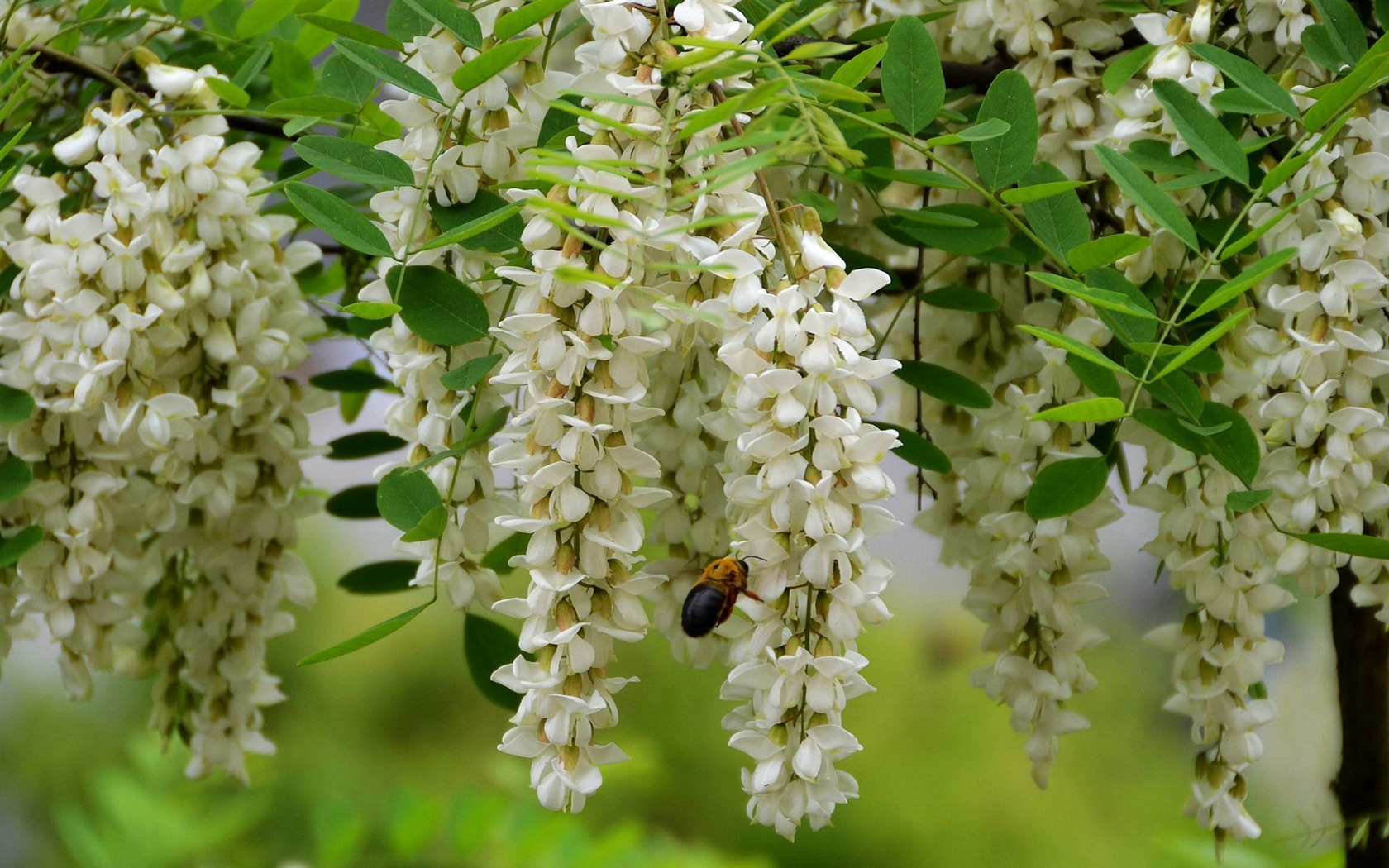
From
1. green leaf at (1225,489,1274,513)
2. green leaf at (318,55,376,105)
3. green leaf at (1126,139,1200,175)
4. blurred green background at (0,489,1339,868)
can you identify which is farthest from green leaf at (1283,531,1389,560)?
blurred green background at (0,489,1339,868)

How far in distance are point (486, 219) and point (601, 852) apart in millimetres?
468

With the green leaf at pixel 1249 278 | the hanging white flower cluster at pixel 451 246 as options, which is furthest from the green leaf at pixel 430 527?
the green leaf at pixel 1249 278

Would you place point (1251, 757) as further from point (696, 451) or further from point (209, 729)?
point (209, 729)

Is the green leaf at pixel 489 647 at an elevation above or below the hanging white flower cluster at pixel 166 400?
below

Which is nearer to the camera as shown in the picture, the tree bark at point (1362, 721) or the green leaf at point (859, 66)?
the green leaf at point (859, 66)

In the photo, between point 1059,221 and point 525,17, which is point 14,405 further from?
point 1059,221

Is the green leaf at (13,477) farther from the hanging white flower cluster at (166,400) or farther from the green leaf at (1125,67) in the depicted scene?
the green leaf at (1125,67)

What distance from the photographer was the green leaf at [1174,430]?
364 mm

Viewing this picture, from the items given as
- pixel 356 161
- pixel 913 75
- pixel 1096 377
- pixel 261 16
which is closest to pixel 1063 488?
pixel 1096 377

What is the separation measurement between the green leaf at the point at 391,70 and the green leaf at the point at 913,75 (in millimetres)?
138

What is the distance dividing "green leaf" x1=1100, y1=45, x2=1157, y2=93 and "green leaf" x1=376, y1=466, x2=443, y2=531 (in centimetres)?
26

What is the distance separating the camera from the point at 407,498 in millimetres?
370

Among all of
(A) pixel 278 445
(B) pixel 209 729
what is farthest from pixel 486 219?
(B) pixel 209 729

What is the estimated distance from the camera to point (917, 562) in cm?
120
